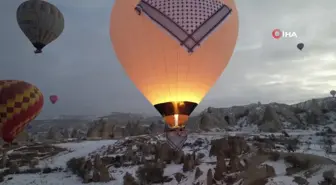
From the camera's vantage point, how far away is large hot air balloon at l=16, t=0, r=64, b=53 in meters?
19.9

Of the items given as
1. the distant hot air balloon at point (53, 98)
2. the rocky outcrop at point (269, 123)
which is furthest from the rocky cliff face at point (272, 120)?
the distant hot air balloon at point (53, 98)

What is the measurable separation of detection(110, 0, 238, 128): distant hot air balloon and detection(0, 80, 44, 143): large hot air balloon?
39.5 feet

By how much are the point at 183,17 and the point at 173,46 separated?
97cm

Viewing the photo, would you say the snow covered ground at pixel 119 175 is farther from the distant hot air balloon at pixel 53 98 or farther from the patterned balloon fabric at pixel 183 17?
the patterned balloon fabric at pixel 183 17

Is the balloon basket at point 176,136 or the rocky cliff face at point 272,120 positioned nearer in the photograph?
the balloon basket at point 176,136

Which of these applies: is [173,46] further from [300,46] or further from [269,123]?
[269,123]

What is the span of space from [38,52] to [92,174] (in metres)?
10.6

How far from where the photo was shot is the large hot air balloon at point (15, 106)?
66.6ft

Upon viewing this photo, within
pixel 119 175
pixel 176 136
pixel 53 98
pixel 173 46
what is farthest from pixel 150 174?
pixel 53 98

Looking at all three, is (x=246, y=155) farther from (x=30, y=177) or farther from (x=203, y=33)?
(x=30, y=177)

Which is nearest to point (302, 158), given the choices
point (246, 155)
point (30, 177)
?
point (246, 155)

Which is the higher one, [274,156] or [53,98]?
[53,98]

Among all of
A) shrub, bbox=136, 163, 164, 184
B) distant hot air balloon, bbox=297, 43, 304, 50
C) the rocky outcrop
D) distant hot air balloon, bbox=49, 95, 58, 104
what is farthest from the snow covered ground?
the rocky outcrop

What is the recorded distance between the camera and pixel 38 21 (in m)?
20.0
